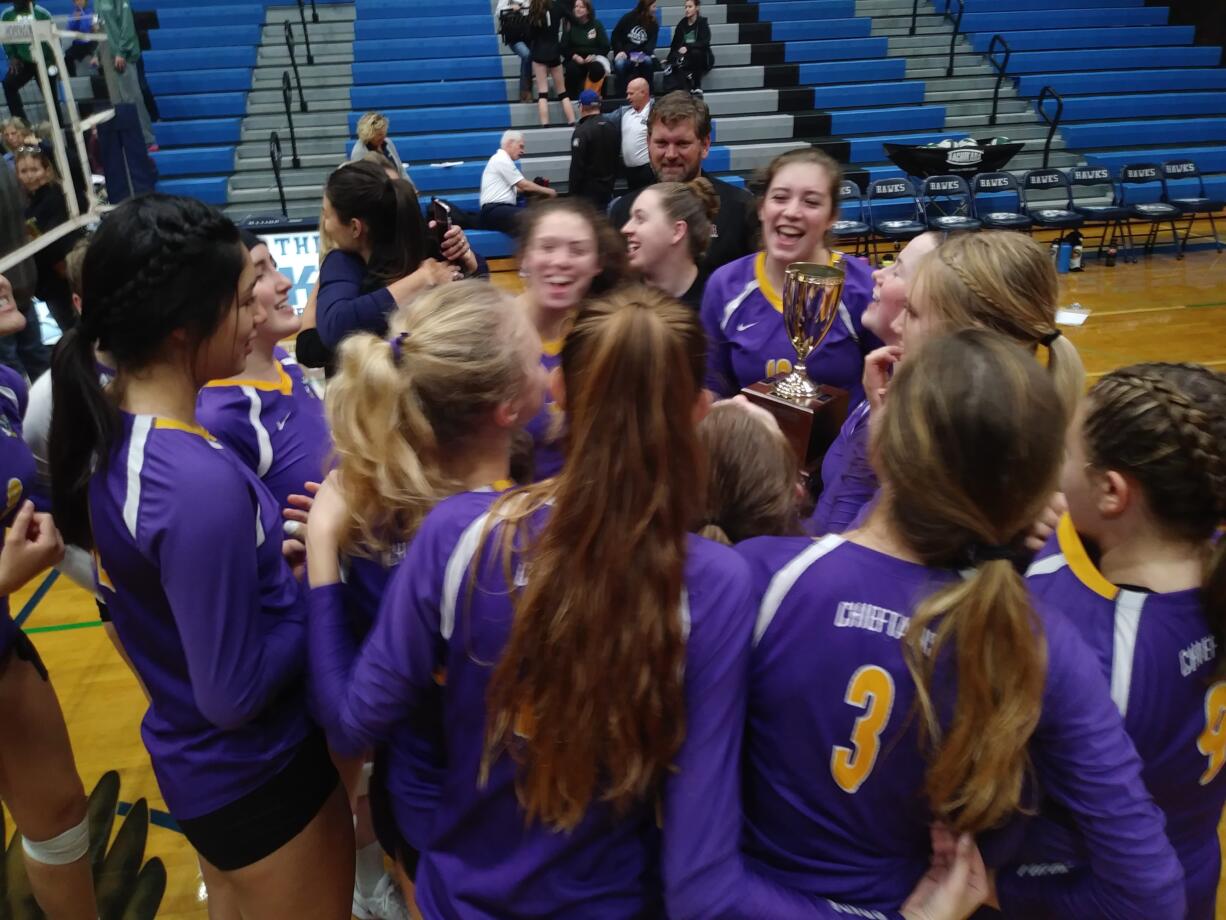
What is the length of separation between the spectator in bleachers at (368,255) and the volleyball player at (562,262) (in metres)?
0.29

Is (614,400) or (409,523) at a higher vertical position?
(614,400)

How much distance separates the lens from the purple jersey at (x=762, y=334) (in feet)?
7.68

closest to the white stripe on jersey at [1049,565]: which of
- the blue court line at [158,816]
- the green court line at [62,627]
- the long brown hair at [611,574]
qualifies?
the long brown hair at [611,574]

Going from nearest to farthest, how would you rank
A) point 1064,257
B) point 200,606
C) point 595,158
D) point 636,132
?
point 200,606, point 595,158, point 636,132, point 1064,257

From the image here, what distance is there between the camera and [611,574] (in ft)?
3.17

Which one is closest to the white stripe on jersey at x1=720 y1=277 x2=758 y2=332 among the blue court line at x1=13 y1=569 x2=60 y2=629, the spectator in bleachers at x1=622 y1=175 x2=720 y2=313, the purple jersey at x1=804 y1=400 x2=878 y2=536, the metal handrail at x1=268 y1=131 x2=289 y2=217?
the spectator in bleachers at x1=622 y1=175 x2=720 y2=313

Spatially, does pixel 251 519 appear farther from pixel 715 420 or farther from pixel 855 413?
pixel 855 413

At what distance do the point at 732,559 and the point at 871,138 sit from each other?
10.9m

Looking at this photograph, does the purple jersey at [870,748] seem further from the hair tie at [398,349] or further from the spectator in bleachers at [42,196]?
the spectator in bleachers at [42,196]

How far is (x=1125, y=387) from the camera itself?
50.1 inches

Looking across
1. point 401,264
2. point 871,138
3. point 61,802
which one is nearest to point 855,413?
point 401,264

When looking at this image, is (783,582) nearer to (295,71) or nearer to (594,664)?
(594,664)

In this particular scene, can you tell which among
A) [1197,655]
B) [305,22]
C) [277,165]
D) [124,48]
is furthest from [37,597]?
[305,22]

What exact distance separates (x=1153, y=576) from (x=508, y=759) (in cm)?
92
